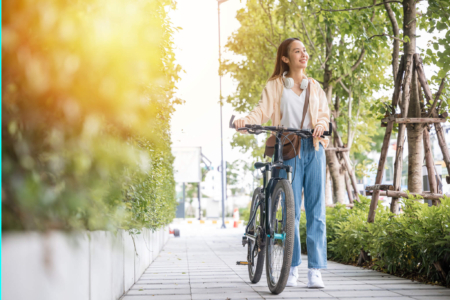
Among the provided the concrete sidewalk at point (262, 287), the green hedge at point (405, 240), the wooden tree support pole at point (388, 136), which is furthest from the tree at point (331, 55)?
the concrete sidewalk at point (262, 287)

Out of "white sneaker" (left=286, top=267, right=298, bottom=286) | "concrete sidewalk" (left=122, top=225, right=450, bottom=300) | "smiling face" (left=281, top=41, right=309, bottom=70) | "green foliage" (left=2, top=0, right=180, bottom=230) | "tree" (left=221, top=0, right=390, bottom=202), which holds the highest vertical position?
"tree" (left=221, top=0, right=390, bottom=202)

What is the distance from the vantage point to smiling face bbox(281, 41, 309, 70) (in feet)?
14.8

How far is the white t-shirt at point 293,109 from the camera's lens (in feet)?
14.6

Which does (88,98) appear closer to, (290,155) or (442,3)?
(290,155)

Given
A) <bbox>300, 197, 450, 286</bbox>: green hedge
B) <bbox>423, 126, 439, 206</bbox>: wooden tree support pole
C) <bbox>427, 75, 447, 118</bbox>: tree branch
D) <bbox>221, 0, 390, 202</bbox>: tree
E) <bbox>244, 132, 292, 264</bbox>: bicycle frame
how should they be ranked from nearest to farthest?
1. <bbox>244, 132, 292, 264</bbox>: bicycle frame
2. <bbox>300, 197, 450, 286</bbox>: green hedge
3. <bbox>423, 126, 439, 206</bbox>: wooden tree support pole
4. <bbox>427, 75, 447, 118</bbox>: tree branch
5. <bbox>221, 0, 390, 202</bbox>: tree

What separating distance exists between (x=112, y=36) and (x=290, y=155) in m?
3.47

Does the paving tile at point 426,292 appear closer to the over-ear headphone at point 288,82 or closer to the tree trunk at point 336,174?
the over-ear headphone at point 288,82

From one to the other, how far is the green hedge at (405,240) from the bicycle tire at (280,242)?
1277 mm

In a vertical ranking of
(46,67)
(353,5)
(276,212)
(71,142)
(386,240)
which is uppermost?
(353,5)

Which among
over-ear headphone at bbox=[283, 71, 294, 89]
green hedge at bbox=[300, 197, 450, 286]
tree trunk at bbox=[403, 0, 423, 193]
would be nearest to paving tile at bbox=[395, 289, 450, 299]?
green hedge at bbox=[300, 197, 450, 286]

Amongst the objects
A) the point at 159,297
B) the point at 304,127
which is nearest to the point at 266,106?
the point at 304,127

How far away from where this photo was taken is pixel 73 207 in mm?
943

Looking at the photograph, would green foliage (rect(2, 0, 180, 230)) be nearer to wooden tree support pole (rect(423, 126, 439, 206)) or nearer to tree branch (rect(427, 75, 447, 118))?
wooden tree support pole (rect(423, 126, 439, 206))

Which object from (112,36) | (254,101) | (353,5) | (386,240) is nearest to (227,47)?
(254,101)
